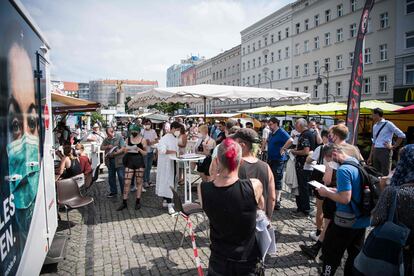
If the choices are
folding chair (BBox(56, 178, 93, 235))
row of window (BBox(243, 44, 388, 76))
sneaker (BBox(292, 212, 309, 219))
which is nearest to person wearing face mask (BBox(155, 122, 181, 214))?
folding chair (BBox(56, 178, 93, 235))

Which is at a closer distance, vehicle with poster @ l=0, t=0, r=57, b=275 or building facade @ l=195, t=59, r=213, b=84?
vehicle with poster @ l=0, t=0, r=57, b=275

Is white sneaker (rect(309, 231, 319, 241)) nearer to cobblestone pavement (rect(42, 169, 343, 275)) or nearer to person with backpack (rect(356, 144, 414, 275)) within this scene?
cobblestone pavement (rect(42, 169, 343, 275))

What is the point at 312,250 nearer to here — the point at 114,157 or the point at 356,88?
the point at 356,88

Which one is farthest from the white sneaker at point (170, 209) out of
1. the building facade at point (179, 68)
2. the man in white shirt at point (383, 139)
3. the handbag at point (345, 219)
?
the building facade at point (179, 68)

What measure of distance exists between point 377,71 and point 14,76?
3751cm

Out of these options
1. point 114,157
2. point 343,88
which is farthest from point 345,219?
point 343,88

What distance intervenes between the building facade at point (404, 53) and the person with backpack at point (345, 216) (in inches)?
1177

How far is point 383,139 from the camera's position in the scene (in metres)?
8.50

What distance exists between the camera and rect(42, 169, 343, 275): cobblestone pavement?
422 cm

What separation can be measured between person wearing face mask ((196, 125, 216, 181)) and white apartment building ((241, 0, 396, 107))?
2703cm

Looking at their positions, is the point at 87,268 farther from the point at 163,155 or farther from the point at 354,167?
the point at 354,167

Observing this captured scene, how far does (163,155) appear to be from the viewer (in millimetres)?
6988

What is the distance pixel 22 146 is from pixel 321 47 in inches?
1737

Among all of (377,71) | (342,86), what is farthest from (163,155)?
(342,86)
